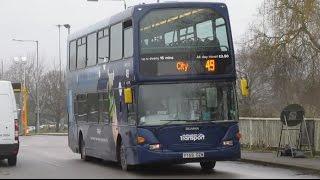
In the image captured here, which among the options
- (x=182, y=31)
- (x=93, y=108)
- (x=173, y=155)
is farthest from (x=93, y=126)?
(x=182, y=31)

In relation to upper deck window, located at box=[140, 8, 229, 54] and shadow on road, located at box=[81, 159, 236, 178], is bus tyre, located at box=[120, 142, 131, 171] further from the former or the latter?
upper deck window, located at box=[140, 8, 229, 54]

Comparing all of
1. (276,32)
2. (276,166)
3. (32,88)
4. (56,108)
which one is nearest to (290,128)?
(276,166)

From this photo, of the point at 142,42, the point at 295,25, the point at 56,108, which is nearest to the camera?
the point at 142,42

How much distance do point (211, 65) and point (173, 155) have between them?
7.81ft

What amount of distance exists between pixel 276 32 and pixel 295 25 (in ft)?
3.65

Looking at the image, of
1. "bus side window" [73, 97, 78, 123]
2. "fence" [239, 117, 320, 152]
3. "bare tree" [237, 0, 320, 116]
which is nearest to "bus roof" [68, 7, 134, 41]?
"bus side window" [73, 97, 78, 123]

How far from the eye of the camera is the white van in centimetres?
2052

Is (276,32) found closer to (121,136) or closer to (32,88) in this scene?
(121,136)

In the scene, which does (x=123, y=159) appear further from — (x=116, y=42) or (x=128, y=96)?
(x=116, y=42)

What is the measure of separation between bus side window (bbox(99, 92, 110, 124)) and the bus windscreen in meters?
3.18

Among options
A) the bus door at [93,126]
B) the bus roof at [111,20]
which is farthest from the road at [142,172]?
the bus roof at [111,20]

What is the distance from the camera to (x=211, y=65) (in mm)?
17047

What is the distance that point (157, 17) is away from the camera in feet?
55.9

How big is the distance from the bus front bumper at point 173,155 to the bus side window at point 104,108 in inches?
114
